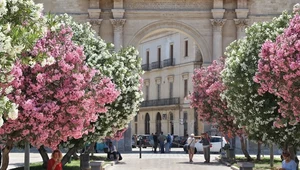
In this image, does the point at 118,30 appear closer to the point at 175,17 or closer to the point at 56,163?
the point at 175,17

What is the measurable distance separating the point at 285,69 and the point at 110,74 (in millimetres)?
7035

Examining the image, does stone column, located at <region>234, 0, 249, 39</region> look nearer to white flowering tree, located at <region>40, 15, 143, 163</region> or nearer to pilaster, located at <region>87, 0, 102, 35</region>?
pilaster, located at <region>87, 0, 102, 35</region>

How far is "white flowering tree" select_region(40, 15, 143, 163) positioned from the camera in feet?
74.9

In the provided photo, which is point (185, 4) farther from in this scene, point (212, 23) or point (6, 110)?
point (6, 110)

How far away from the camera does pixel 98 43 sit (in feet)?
78.6

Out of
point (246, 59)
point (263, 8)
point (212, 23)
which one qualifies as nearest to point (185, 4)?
point (212, 23)

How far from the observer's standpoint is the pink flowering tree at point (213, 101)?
33.0 meters

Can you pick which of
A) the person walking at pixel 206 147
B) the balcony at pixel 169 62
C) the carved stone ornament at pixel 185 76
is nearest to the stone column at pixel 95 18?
the person walking at pixel 206 147

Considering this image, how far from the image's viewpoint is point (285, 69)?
17.0 meters

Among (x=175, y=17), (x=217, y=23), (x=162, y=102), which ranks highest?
(x=175, y=17)

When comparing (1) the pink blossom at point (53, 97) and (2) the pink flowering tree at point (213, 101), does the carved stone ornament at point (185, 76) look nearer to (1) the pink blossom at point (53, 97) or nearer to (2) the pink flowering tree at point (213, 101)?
(2) the pink flowering tree at point (213, 101)

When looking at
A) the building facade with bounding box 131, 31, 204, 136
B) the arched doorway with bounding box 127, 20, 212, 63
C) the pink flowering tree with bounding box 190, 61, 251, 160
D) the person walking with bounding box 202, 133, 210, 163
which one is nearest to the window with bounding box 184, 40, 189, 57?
the building facade with bounding box 131, 31, 204, 136

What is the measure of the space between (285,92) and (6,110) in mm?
9911

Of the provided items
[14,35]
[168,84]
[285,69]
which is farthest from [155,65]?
[14,35]
